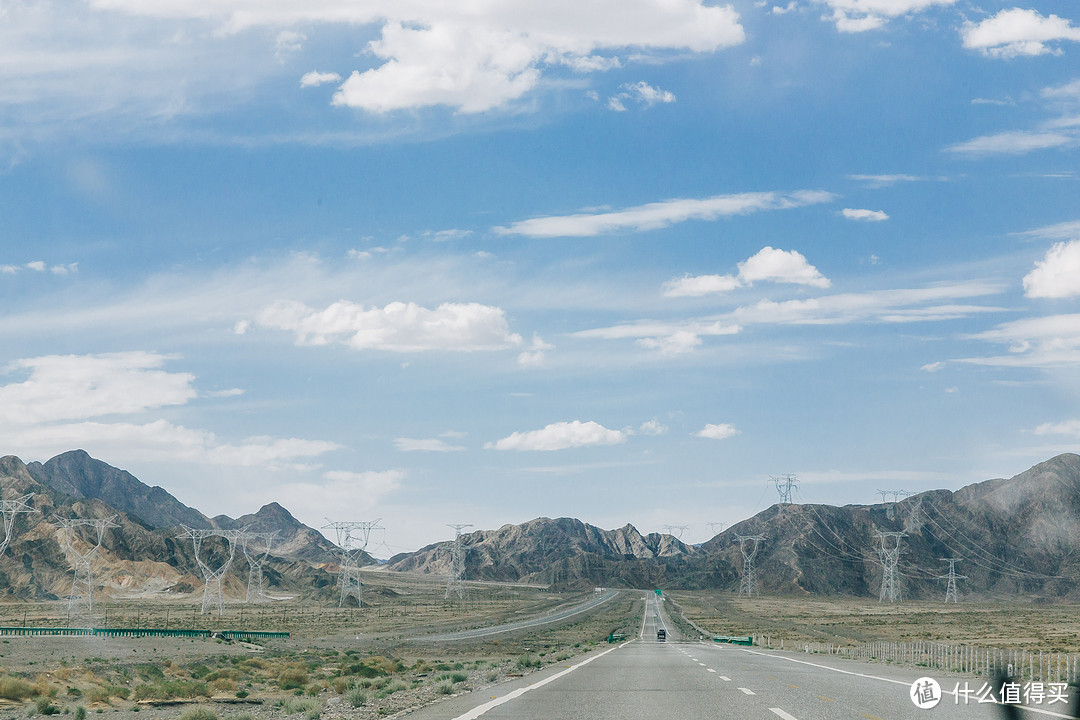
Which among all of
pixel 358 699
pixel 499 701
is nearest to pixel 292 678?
pixel 358 699

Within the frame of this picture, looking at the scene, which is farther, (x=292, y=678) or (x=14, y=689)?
(x=292, y=678)

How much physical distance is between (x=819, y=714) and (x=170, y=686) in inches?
1330

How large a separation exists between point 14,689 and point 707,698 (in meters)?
31.5

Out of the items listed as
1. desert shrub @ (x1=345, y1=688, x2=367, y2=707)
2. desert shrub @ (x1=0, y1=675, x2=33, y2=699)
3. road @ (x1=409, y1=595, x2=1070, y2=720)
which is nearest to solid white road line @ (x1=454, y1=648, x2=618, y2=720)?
road @ (x1=409, y1=595, x2=1070, y2=720)

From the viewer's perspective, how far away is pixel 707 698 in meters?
18.7

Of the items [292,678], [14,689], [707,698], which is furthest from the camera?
[292,678]

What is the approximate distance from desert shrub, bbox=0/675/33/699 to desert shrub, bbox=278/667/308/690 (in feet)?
33.7

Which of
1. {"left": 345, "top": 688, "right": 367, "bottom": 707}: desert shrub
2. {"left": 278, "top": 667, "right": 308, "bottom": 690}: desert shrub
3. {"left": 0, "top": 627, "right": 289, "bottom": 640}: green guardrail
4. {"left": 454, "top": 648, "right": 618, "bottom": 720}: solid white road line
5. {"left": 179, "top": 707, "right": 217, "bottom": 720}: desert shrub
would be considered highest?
{"left": 454, "top": 648, "right": 618, "bottom": 720}: solid white road line

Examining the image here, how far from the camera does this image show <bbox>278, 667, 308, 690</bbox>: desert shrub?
4472 centimetres

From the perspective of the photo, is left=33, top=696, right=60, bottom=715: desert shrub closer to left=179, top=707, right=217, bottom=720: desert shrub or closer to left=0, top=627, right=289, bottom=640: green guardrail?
left=179, top=707, right=217, bottom=720: desert shrub

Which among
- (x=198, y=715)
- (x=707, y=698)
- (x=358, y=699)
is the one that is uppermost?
(x=707, y=698)

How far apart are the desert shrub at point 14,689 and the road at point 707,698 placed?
75.4 ft

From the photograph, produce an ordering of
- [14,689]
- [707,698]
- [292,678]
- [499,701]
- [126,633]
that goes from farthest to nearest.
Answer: [126,633] < [292,678] < [14,689] < [499,701] < [707,698]

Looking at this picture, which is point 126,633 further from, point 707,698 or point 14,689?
point 707,698
